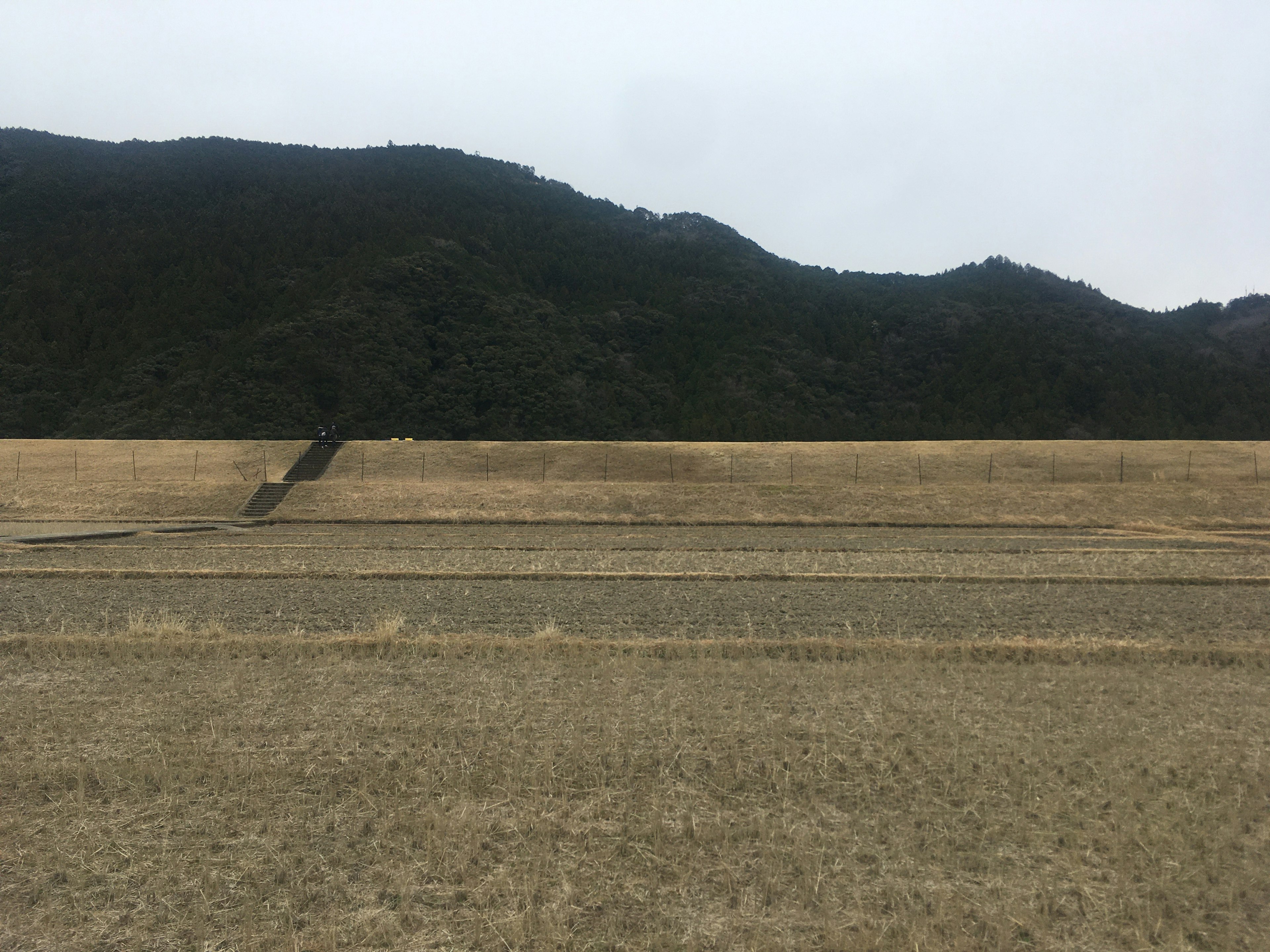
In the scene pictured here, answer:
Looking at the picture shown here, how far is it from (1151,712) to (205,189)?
148 metres

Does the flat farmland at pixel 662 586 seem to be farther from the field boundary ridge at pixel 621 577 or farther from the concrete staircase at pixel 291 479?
the concrete staircase at pixel 291 479

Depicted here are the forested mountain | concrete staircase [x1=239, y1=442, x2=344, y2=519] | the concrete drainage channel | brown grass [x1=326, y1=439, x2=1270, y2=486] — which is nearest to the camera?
the concrete drainage channel

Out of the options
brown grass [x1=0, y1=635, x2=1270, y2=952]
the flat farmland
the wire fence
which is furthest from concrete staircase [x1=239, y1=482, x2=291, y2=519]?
brown grass [x1=0, y1=635, x2=1270, y2=952]

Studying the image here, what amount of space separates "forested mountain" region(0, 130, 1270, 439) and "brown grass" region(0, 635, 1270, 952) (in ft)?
229

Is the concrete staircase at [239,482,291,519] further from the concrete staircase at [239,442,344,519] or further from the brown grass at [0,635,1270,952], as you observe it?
the brown grass at [0,635,1270,952]

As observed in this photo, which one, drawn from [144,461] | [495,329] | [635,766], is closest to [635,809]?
[635,766]

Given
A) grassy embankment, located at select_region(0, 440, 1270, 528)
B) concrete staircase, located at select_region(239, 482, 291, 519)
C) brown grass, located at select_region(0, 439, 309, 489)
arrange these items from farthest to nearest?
brown grass, located at select_region(0, 439, 309, 489), concrete staircase, located at select_region(239, 482, 291, 519), grassy embankment, located at select_region(0, 440, 1270, 528)

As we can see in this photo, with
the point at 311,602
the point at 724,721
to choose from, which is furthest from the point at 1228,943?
the point at 311,602

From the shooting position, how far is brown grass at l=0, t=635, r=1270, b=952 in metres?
4.71

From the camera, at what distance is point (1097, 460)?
145ft

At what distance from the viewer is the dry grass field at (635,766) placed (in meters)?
4.79

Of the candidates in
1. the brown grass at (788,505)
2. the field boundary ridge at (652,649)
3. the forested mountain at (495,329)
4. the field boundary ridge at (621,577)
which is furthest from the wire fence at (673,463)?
the field boundary ridge at (652,649)

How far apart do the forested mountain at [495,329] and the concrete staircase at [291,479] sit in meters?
27.8

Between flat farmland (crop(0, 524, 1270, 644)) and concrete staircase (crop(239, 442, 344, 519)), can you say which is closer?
flat farmland (crop(0, 524, 1270, 644))
